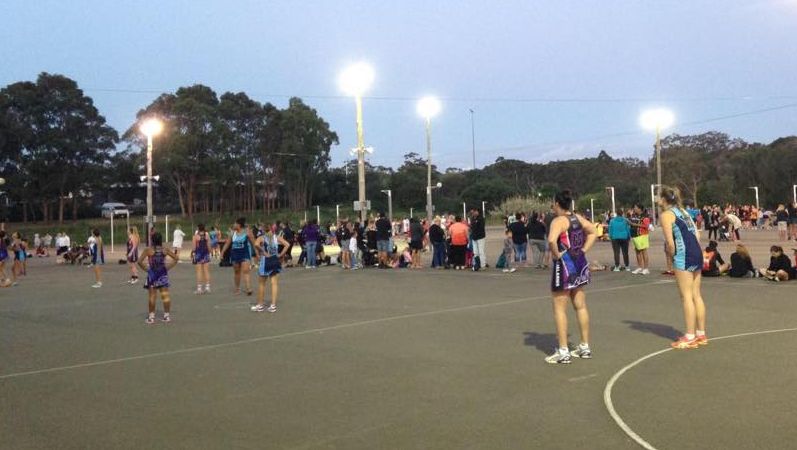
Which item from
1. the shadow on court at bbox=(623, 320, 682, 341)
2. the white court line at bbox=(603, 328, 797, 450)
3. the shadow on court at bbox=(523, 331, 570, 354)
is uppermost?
the shadow on court at bbox=(623, 320, 682, 341)

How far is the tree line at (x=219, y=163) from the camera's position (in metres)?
66.6

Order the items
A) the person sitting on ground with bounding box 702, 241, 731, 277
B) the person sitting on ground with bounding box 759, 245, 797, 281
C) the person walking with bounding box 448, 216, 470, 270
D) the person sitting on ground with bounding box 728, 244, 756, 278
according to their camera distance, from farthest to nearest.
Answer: the person walking with bounding box 448, 216, 470, 270 → the person sitting on ground with bounding box 702, 241, 731, 277 → the person sitting on ground with bounding box 728, 244, 756, 278 → the person sitting on ground with bounding box 759, 245, 797, 281

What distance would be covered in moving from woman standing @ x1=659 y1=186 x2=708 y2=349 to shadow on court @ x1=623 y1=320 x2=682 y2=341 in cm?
71

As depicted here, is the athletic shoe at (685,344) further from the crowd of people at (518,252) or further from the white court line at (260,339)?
the white court line at (260,339)

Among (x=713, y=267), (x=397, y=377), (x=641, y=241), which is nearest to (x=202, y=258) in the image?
(x=641, y=241)

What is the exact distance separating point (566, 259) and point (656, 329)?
2993mm

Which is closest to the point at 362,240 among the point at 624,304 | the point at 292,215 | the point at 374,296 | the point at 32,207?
the point at 374,296

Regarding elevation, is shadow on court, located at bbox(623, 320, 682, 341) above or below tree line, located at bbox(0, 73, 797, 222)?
below

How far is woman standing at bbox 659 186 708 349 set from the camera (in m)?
8.41

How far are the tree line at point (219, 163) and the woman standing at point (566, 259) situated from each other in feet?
205

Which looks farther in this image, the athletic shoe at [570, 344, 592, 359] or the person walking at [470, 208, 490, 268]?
the person walking at [470, 208, 490, 268]

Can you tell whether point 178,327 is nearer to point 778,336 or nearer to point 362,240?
point 778,336

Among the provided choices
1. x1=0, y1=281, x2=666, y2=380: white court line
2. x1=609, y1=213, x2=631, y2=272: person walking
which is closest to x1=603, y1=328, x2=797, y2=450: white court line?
x1=0, y1=281, x2=666, y2=380: white court line

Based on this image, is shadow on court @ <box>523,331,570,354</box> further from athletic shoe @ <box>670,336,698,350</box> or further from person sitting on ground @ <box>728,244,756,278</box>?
person sitting on ground @ <box>728,244,756,278</box>
